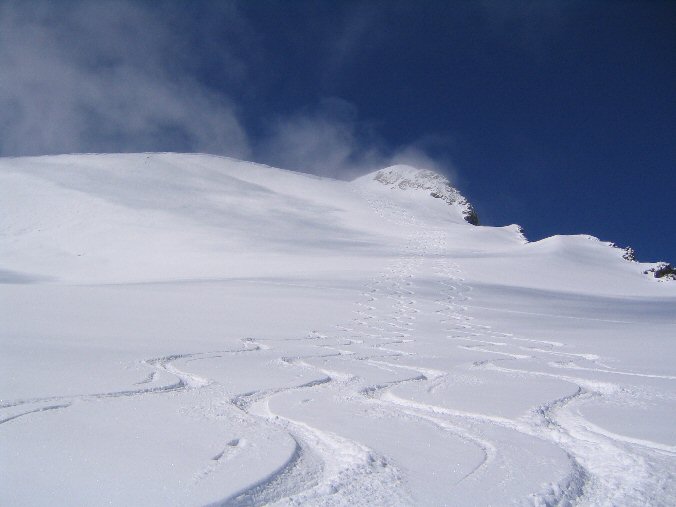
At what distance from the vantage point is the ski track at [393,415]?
2.56 meters

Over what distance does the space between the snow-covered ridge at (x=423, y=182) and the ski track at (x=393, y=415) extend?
193ft

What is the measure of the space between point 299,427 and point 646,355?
6.31m

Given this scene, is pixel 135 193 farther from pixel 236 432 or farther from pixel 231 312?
pixel 236 432

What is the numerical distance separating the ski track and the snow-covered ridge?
58.9 m

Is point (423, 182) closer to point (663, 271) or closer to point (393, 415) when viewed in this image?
point (663, 271)

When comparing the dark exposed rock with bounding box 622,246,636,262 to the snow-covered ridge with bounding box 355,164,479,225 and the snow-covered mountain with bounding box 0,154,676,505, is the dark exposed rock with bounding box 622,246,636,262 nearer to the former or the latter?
the snow-covered mountain with bounding box 0,154,676,505

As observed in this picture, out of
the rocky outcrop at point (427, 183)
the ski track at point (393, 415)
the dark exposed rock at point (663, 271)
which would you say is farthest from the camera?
the rocky outcrop at point (427, 183)

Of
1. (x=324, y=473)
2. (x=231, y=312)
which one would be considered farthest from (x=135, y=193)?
(x=324, y=473)

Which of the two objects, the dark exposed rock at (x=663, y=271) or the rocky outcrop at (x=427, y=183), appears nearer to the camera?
the dark exposed rock at (x=663, y=271)

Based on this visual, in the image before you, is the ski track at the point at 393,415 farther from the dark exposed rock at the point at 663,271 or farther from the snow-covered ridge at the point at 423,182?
the snow-covered ridge at the point at 423,182

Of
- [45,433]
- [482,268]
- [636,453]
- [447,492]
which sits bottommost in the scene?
[45,433]

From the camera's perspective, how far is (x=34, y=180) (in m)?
40.2

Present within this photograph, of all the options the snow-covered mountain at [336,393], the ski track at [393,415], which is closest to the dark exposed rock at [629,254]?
the snow-covered mountain at [336,393]

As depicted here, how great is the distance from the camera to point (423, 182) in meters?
74.1
